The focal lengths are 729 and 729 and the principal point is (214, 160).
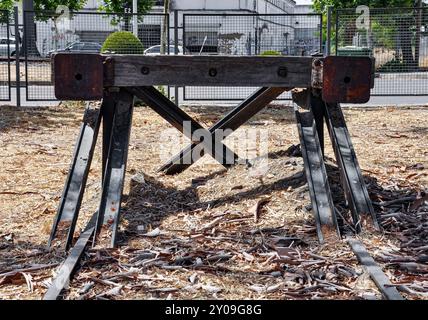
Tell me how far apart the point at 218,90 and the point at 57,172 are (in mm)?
9302

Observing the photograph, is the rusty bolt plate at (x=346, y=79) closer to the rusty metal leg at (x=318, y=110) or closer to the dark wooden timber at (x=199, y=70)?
the dark wooden timber at (x=199, y=70)

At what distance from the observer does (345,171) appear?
18.2 ft

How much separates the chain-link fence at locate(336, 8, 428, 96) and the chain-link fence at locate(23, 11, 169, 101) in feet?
14.0

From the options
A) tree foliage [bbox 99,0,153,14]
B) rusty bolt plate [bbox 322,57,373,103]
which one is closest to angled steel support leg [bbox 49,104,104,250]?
rusty bolt plate [bbox 322,57,373,103]

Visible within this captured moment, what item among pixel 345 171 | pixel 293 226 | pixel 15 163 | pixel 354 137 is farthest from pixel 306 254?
pixel 354 137

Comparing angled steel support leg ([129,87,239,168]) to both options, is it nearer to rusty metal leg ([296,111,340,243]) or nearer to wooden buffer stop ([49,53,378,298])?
wooden buffer stop ([49,53,378,298])

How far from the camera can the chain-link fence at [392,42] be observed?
16703mm

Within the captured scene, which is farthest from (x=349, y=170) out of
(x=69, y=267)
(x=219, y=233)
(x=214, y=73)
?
(x=69, y=267)

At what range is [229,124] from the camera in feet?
23.5

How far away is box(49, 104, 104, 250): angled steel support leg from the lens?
5.01 meters

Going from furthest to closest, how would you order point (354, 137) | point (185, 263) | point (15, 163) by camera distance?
1. point (354, 137)
2. point (15, 163)
3. point (185, 263)

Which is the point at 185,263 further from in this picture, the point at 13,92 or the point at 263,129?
the point at 13,92

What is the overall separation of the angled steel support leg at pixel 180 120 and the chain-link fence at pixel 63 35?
943 centimetres

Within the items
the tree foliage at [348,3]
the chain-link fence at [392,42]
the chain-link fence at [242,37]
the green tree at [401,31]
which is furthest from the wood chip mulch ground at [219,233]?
the tree foliage at [348,3]
